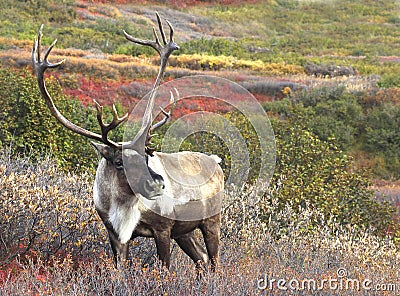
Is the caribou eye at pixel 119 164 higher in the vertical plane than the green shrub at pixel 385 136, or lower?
higher

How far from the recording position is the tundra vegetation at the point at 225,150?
535cm

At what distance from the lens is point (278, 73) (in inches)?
1015

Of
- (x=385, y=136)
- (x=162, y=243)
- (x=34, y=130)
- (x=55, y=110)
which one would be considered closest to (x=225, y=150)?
(x=34, y=130)

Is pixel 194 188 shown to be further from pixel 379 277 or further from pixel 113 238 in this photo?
pixel 379 277

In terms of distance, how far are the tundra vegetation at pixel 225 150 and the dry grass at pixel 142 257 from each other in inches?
0.9

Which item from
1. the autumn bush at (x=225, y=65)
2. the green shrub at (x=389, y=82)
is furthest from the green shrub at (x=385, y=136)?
the autumn bush at (x=225, y=65)

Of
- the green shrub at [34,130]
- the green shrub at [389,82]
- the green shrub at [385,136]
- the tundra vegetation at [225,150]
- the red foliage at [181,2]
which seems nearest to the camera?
the tundra vegetation at [225,150]

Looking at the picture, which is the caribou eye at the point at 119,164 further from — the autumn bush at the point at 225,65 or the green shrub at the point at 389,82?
the autumn bush at the point at 225,65

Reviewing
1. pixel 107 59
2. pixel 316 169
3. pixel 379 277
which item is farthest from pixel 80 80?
pixel 379 277

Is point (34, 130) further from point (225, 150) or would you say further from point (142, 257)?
point (142, 257)

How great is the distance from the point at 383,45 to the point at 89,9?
1990 cm

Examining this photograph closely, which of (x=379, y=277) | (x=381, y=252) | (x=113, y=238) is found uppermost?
(x=113, y=238)

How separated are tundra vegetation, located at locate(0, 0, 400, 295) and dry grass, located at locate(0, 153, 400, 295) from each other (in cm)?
2

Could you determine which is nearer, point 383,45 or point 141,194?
point 141,194
